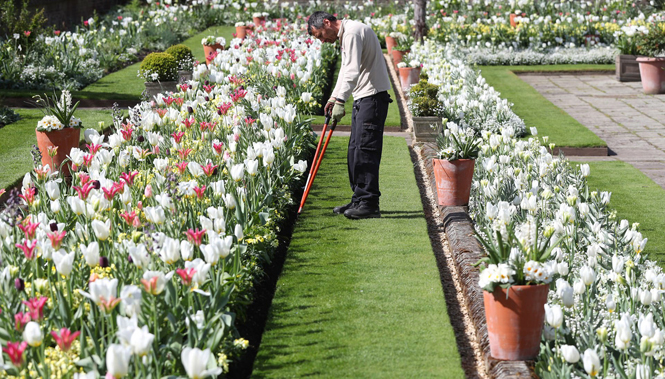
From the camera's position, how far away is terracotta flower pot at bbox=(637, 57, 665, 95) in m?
13.7

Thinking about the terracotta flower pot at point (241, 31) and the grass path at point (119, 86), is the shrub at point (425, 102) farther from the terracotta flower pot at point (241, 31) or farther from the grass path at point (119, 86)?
the terracotta flower pot at point (241, 31)

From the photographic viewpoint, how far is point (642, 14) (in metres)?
20.2

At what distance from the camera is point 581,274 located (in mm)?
3592

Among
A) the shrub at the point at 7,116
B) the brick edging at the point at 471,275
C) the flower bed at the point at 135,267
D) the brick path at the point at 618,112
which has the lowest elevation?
the brick path at the point at 618,112

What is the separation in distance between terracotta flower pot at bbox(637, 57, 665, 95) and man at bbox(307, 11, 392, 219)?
933cm

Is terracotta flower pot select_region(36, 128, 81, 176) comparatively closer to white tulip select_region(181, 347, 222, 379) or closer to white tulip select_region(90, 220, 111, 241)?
white tulip select_region(90, 220, 111, 241)

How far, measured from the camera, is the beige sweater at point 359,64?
5.74 metres

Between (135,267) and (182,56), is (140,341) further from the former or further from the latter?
(182,56)

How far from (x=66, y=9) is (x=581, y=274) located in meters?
19.1

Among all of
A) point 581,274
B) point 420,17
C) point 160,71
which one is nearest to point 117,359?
point 581,274

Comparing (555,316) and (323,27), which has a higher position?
(323,27)

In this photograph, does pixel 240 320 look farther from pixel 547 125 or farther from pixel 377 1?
pixel 377 1

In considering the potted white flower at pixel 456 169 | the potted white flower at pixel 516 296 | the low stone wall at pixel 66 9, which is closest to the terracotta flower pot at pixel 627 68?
the potted white flower at pixel 456 169

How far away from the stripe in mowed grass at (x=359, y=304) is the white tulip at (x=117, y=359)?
1216mm
